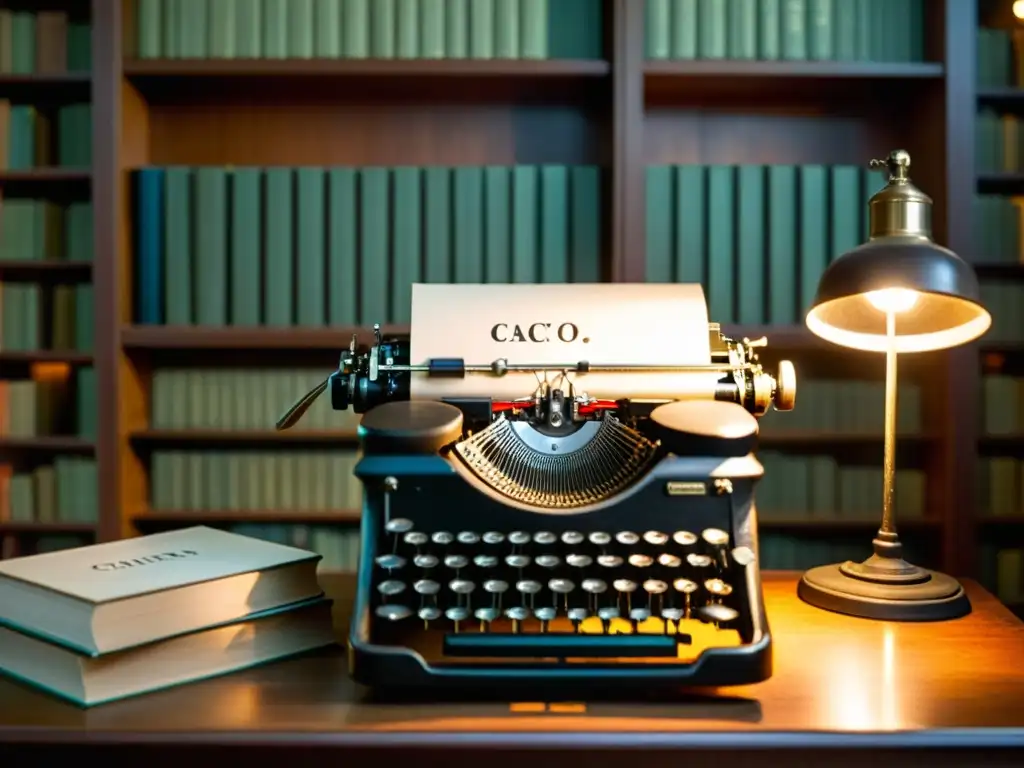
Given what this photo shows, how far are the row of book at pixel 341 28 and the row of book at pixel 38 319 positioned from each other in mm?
603

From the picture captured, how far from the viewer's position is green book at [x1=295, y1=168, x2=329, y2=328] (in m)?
2.10

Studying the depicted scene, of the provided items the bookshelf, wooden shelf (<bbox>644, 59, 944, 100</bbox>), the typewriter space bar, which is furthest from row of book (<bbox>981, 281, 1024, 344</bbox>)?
the typewriter space bar

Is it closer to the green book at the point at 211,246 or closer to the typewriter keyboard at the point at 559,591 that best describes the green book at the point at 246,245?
the green book at the point at 211,246

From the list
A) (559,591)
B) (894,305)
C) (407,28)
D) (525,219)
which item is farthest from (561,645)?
(407,28)

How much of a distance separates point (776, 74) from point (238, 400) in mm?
1434

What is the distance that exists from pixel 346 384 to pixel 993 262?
5.36 feet

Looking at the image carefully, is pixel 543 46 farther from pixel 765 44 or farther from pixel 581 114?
pixel 765 44

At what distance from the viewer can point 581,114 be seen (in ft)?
7.57

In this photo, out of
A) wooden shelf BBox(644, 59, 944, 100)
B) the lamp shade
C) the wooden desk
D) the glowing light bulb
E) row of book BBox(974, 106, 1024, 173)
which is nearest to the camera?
the wooden desk

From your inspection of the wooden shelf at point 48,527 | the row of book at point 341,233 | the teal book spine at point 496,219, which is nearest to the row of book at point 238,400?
the row of book at point 341,233

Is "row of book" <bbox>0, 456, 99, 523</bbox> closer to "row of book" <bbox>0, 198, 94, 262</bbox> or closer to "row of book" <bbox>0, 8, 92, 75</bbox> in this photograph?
"row of book" <bbox>0, 198, 94, 262</bbox>

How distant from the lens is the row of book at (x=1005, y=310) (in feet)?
7.00

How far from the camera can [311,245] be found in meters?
2.10

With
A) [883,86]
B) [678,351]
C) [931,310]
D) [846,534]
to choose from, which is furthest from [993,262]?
[678,351]
